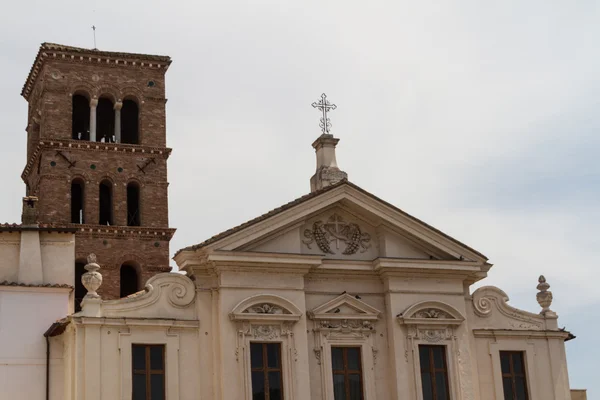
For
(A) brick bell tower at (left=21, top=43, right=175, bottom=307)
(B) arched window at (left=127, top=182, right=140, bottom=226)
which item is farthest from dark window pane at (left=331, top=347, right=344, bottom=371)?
(B) arched window at (left=127, top=182, right=140, bottom=226)

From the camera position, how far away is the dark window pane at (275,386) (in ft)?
85.8

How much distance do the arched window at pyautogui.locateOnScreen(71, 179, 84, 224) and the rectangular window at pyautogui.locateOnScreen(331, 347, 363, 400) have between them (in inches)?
819

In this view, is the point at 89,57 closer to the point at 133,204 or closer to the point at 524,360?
the point at 133,204

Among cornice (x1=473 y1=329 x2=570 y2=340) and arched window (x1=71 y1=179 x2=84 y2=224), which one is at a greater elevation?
arched window (x1=71 y1=179 x2=84 y2=224)

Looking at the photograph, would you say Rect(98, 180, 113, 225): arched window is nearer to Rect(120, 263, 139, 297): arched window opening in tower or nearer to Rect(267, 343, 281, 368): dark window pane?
Rect(120, 263, 139, 297): arched window opening in tower

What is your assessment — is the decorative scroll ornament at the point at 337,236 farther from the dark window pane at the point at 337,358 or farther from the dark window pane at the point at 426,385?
the dark window pane at the point at 426,385

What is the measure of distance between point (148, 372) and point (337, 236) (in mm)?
6237

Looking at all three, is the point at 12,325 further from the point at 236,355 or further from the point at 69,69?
the point at 69,69

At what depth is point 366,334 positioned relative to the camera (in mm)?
27547

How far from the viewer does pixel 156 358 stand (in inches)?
1008

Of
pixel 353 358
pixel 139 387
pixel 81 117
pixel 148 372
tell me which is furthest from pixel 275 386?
pixel 81 117

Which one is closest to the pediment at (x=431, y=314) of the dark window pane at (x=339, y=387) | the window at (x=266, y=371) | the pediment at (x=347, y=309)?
Answer: the pediment at (x=347, y=309)

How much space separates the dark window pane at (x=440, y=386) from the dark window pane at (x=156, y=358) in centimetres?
720

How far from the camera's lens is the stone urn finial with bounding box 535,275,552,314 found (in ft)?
96.6
